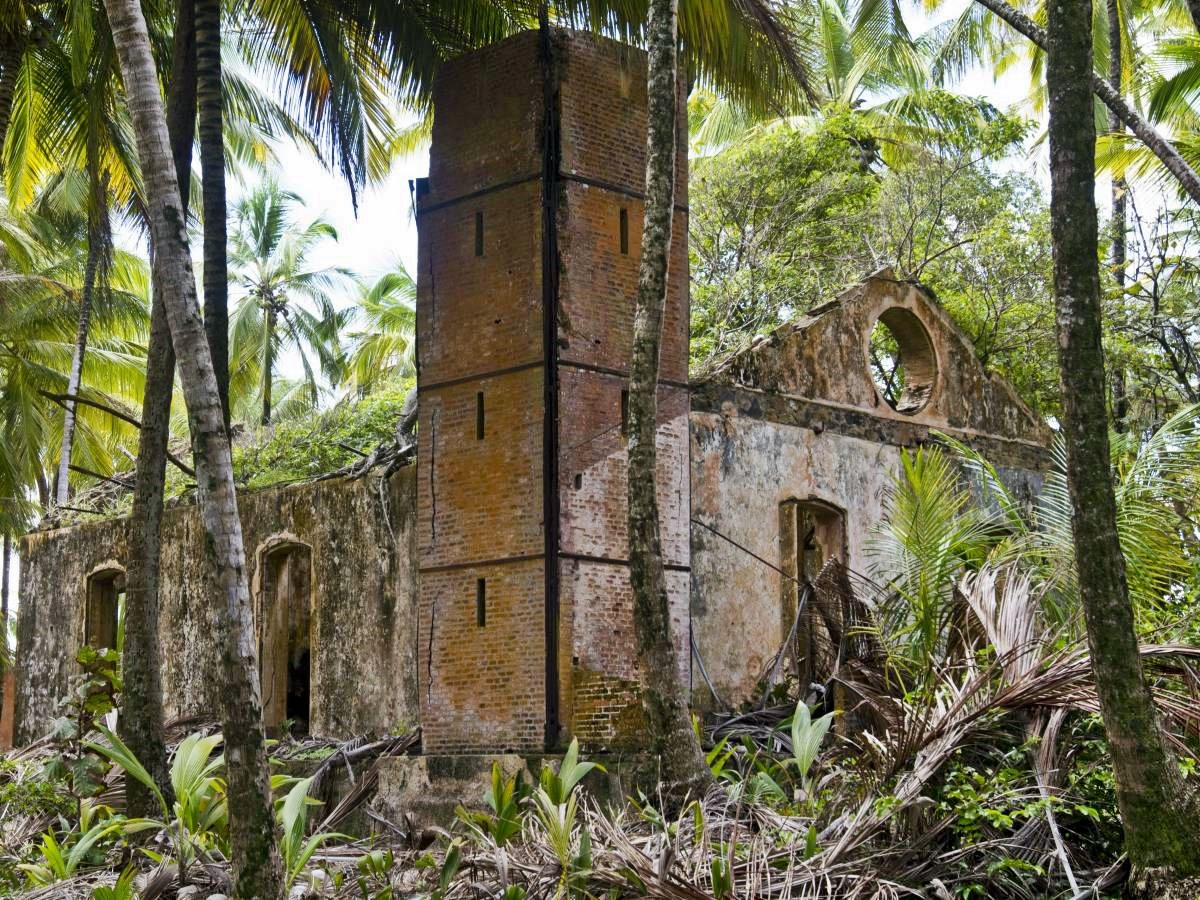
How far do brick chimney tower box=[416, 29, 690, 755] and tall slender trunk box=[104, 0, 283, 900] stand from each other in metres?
4.12

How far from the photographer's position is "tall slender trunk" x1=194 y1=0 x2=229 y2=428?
477 inches

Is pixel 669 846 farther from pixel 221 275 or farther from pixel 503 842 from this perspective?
pixel 221 275

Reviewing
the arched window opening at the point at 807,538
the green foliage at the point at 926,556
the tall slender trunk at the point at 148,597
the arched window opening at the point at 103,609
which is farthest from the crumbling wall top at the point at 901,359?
the arched window opening at the point at 103,609

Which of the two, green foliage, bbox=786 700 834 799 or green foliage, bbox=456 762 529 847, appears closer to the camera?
green foliage, bbox=456 762 529 847

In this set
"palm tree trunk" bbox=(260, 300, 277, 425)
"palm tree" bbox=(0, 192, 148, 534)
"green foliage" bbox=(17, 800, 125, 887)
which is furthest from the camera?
"palm tree trunk" bbox=(260, 300, 277, 425)

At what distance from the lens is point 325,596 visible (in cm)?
1546

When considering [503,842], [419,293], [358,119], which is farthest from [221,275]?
[503,842]

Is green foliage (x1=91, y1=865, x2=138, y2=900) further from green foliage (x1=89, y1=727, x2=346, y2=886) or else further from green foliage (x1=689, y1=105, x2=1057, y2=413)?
green foliage (x1=689, y1=105, x2=1057, y2=413)

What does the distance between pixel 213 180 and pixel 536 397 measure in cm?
331

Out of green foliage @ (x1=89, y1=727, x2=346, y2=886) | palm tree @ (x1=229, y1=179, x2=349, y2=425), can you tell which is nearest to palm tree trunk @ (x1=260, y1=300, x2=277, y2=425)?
palm tree @ (x1=229, y1=179, x2=349, y2=425)

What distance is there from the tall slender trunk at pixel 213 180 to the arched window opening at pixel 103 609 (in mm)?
7468

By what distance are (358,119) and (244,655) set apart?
891 centimetres

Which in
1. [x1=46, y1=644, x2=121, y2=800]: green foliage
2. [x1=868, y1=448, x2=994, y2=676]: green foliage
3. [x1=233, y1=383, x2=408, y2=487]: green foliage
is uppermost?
[x1=233, y1=383, x2=408, y2=487]: green foliage

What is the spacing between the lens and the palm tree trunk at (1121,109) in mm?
12320
